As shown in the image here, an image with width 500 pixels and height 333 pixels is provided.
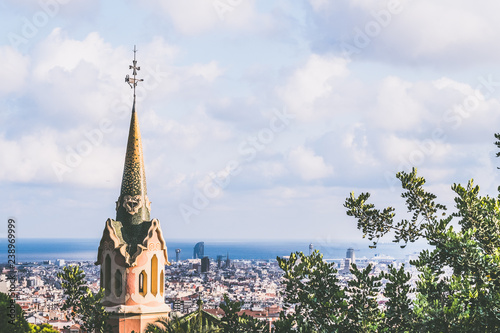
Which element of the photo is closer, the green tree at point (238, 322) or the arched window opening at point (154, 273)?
the green tree at point (238, 322)

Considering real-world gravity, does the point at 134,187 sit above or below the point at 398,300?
above

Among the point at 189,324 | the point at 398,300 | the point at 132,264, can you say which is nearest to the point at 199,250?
the point at 132,264

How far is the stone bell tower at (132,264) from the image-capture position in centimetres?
1773

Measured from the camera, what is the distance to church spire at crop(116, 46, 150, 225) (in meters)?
18.4

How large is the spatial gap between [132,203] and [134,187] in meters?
0.39

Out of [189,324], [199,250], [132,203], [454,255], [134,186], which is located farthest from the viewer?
[199,250]

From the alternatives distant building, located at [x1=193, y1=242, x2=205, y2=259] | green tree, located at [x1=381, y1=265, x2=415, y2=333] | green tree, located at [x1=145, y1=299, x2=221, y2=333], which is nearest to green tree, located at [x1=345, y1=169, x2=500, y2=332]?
green tree, located at [x1=381, y1=265, x2=415, y2=333]

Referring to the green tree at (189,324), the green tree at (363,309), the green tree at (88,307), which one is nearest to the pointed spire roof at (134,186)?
the green tree at (88,307)

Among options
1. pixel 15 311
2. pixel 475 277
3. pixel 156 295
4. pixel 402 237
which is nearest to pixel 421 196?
pixel 402 237

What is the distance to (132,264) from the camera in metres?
17.7

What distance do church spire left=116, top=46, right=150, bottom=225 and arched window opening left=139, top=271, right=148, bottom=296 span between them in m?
1.24

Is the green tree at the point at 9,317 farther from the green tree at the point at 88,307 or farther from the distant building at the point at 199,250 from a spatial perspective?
the distant building at the point at 199,250

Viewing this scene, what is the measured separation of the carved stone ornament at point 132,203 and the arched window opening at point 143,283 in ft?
4.84

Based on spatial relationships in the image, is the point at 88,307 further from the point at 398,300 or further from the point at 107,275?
the point at 398,300
